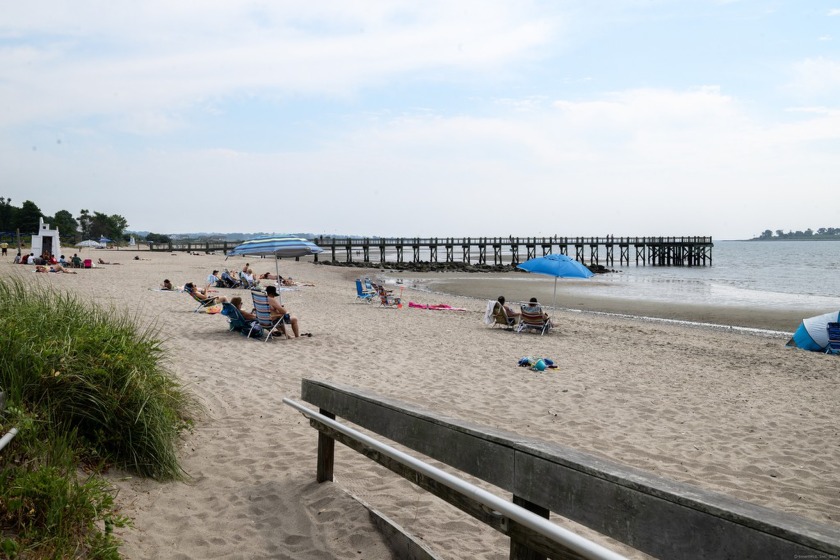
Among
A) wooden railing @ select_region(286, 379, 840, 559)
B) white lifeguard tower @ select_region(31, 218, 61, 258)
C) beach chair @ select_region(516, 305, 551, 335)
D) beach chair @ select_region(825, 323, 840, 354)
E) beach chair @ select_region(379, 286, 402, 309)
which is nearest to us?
wooden railing @ select_region(286, 379, 840, 559)

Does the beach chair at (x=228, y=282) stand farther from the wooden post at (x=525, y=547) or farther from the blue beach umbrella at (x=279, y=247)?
the wooden post at (x=525, y=547)

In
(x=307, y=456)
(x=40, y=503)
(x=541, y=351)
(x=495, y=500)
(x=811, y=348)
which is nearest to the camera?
(x=495, y=500)

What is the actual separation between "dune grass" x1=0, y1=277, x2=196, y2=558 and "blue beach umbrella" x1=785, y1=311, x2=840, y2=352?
38.2 ft

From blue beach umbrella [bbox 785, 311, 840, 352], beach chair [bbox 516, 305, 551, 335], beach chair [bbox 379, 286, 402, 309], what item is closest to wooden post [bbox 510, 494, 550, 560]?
beach chair [bbox 516, 305, 551, 335]

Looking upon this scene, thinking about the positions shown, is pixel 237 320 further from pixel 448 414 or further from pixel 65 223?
pixel 65 223

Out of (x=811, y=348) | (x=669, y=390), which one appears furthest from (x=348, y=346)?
(x=811, y=348)

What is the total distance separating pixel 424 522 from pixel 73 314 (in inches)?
117

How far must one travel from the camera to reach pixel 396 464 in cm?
294

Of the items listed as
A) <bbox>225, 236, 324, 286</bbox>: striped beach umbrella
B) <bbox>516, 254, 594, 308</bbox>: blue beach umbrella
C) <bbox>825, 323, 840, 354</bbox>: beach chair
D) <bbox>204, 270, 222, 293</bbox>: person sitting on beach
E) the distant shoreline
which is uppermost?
<bbox>225, 236, 324, 286</bbox>: striped beach umbrella

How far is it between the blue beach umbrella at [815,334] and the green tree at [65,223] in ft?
255

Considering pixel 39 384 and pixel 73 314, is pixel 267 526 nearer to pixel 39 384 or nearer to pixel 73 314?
pixel 39 384

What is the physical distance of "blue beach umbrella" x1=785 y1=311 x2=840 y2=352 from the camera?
39.1 feet

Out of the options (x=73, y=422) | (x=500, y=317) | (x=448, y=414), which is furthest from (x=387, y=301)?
(x=73, y=422)

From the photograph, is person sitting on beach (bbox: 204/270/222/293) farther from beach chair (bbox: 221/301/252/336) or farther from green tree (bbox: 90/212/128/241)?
green tree (bbox: 90/212/128/241)
